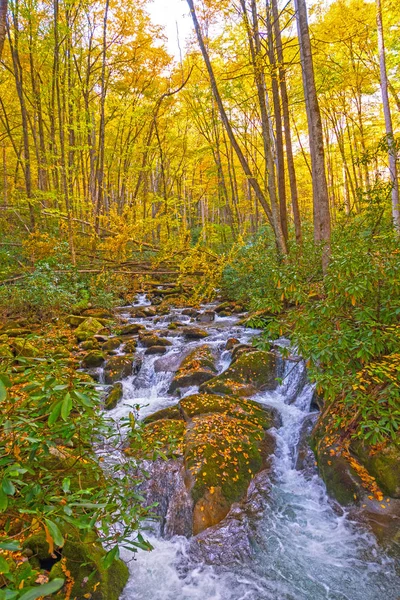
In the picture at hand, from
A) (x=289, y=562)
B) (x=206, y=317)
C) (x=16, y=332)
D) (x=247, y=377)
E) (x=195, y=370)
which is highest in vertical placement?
(x=16, y=332)

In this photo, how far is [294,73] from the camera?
13805mm

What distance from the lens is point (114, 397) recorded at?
6.64 metres

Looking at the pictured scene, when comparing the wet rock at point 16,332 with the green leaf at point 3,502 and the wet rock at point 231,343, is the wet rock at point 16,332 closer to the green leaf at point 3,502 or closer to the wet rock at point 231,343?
the wet rock at point 231,343

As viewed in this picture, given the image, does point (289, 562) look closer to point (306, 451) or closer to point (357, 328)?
point (306, 451)

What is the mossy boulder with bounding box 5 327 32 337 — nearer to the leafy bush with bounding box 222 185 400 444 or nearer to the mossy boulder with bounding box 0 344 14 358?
the mossy boulder with bounding box 0 344 14 358

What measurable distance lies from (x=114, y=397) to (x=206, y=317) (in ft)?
16.5

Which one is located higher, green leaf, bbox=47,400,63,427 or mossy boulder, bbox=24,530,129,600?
green leaf, bbox=47,400,63,427

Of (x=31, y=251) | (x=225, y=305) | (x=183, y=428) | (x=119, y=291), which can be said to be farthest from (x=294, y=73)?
(x=183, y=428)

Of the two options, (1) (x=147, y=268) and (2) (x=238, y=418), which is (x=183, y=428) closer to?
(2) (x=238, y=418)

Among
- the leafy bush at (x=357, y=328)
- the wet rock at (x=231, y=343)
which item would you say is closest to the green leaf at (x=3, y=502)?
the leafy bush at (x=357, y=328)

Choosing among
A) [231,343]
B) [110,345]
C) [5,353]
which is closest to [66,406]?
[5,353]

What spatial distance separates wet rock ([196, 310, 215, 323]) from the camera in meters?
10.9

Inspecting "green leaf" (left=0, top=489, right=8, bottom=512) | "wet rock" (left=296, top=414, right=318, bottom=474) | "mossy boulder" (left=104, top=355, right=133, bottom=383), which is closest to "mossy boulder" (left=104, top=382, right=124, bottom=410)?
"mossy boulder" (left=104, top=355, right=133, bottom=383)

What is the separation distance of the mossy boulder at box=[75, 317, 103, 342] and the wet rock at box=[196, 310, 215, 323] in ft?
10.6
